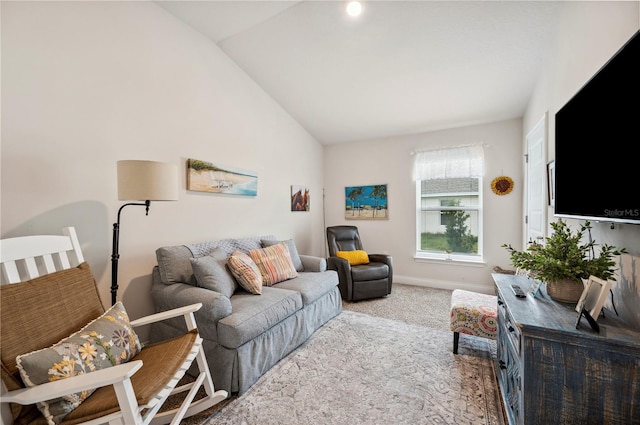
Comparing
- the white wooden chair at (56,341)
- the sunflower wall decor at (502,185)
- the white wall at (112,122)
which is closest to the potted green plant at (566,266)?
the white wooden chair at (56,341)

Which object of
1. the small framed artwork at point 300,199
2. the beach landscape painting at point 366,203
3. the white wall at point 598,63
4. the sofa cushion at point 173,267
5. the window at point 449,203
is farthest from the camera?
the beach landscape painting at point 366,203

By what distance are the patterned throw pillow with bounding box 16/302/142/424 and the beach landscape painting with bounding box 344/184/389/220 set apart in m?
3.62

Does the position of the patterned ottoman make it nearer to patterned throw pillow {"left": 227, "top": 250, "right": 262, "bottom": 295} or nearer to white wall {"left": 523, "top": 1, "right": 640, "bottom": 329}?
white wall {"left": 523, "top": 1, "right": 640, "bottom": 329}

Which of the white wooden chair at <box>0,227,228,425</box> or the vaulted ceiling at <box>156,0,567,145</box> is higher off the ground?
the vaulted ceiling at <box>156,0,567,145</box>

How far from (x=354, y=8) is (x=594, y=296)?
2.55m

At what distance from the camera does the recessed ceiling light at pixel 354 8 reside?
7.13 feet

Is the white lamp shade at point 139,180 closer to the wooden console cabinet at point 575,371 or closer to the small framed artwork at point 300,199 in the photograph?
the wooden console cabinet at point 575,371

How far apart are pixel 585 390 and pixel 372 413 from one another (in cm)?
105

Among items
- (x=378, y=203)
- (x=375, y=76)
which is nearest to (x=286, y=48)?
(x=375, y=76)

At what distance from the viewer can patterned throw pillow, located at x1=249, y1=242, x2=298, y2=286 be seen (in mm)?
2520

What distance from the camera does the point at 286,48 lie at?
2719mm

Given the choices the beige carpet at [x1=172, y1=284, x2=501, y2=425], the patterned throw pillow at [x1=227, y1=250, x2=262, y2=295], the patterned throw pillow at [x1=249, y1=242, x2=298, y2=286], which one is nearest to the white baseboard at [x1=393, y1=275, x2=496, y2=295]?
the beige carpet at [x1=172, y1=284, x2=501, y2=425]

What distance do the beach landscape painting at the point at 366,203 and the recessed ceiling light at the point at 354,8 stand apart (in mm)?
2564

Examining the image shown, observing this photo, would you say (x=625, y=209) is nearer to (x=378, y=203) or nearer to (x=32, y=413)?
(x=32, y=413)
